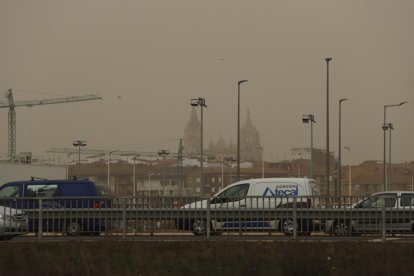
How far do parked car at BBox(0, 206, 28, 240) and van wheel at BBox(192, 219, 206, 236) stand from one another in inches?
169

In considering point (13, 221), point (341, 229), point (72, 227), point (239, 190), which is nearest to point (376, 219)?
point (341, 229)

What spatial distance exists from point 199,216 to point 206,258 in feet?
8.22

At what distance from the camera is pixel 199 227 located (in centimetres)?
1938

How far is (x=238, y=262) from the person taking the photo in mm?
16672

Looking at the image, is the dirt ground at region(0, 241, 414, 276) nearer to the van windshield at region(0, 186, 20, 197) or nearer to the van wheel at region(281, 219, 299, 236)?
the van wheel at region(281, 219, 299, 236)

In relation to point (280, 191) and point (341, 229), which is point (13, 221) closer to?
point (341, 229)

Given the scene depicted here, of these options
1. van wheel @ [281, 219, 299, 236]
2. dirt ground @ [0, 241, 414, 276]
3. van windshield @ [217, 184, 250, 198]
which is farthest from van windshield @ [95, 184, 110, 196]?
van wheel @ [281, 219, 299, 236]

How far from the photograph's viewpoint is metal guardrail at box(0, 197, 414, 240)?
18906 mm

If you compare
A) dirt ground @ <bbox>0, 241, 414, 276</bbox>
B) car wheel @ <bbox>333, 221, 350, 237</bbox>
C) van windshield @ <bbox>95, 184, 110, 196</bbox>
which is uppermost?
van windshield @ <bbox>95, 184, 110, 196</bbox>

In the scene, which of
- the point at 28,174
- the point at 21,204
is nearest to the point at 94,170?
the point at 28,174

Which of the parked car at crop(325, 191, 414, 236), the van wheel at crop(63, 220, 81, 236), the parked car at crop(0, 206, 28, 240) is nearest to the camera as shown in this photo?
the parked car at crop(325, 191, 414, 236)

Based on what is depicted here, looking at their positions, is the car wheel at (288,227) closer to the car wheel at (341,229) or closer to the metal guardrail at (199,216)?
the metal guardrail at (199,216)

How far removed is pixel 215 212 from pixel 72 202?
A: 363 cm

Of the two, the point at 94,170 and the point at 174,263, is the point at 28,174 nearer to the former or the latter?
the point at 174,263
